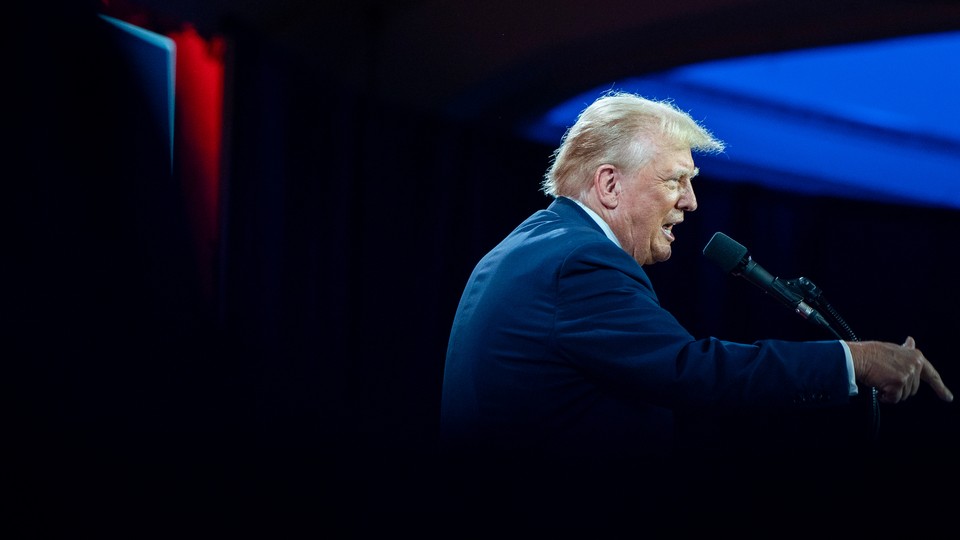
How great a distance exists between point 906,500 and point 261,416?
1917 mm

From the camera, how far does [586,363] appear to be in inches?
49.3

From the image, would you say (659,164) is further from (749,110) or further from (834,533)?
(749,110)

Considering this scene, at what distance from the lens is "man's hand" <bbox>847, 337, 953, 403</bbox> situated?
48.8 inches

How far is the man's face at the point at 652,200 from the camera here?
5.16ft

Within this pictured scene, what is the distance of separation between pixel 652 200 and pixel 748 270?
9.1 inches

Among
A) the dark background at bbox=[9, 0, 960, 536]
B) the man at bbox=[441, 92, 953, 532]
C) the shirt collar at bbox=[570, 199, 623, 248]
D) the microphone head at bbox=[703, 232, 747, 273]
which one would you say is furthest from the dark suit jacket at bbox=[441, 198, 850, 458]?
the dark background at bbox=[9, 0, 960, 536]

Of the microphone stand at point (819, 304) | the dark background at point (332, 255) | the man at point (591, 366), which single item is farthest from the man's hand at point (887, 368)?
the dark background at point (332, 255)

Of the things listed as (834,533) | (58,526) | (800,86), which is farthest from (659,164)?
(800,86)

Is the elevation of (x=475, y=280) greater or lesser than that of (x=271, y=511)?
greater

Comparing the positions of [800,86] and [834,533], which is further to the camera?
[800,86]

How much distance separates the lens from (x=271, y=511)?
88.4 inches

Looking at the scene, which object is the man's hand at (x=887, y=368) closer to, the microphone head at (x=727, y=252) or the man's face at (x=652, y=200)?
the microphone head at (x=727, y=252)

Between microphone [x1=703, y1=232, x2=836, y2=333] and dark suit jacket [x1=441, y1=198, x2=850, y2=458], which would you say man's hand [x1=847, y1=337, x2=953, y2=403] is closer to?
dark suit jacket [x1=441, y1=198, x2=850, y2=458]

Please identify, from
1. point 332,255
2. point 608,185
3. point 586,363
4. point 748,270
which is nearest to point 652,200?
point 608,185
